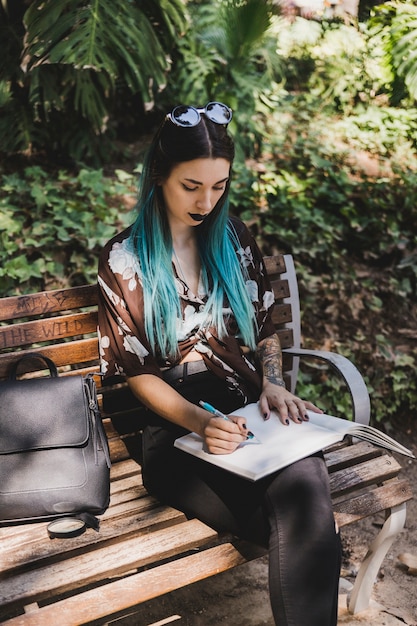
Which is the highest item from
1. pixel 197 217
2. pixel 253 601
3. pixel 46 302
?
pixel 197 217

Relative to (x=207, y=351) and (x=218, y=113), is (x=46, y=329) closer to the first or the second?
(x=207, y=351)

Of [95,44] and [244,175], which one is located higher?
[95,44]

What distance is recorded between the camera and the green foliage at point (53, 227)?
384 centimetres

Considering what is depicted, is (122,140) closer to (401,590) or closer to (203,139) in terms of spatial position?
(203,139)

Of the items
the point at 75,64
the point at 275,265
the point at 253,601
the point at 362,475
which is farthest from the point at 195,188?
the point at 75,64

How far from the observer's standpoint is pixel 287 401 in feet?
7.68

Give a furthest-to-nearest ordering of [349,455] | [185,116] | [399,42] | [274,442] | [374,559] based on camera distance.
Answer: [399,42] < [349,455] < [374,559] < [185,116] < [274,442]

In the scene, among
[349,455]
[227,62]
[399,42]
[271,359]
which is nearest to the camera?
[271,359]

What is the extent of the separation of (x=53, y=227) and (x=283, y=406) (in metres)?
2.25

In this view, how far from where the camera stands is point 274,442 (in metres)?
2.14

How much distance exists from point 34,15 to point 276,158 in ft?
7.46

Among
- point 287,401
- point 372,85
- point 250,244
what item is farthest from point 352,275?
point 372,85

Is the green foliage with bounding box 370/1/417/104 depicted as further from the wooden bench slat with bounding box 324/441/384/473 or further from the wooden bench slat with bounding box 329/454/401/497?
the wooden bench slat with bounding box 329/454/401/497

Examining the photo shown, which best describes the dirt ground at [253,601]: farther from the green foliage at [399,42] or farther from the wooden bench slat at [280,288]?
the green foliage at [399,42]
